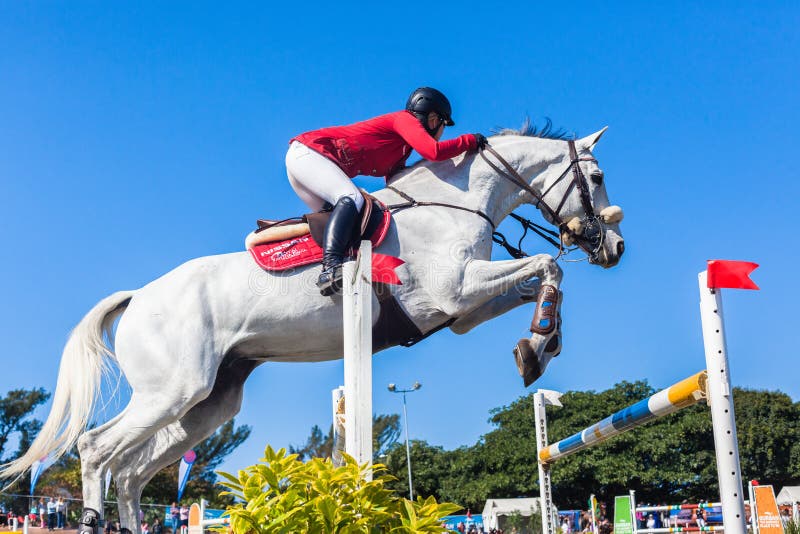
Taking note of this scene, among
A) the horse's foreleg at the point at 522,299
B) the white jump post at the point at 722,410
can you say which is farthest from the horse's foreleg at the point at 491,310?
the white jump post at the point at 722,410

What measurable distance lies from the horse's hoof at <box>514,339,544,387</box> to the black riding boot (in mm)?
1018

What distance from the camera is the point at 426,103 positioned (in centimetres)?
471

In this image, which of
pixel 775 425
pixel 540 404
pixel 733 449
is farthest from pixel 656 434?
pixel 733 449

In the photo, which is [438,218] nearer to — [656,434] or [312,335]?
[312,335]

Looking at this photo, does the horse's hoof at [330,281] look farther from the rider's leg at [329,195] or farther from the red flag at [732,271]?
the red flag at [732,271]

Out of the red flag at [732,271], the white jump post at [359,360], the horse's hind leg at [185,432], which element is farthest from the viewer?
the horse's hind leg at [185,432]

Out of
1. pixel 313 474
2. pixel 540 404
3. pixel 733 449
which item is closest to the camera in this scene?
pixel 733 449

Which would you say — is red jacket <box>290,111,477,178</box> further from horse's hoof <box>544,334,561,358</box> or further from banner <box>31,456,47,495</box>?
banner <box>31,456,47,495</box>

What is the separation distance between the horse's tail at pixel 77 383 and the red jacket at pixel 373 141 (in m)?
1.59

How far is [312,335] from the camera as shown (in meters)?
4.42

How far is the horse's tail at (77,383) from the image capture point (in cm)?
441

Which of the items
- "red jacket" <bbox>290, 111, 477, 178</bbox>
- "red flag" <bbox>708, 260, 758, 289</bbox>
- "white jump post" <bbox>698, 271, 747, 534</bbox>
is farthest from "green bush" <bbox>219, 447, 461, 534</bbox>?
"red jacket" <bbox>290, 111, 477, 178</bbox>

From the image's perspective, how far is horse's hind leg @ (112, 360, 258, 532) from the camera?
4.53 metres

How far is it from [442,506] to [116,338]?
2.72 meters
